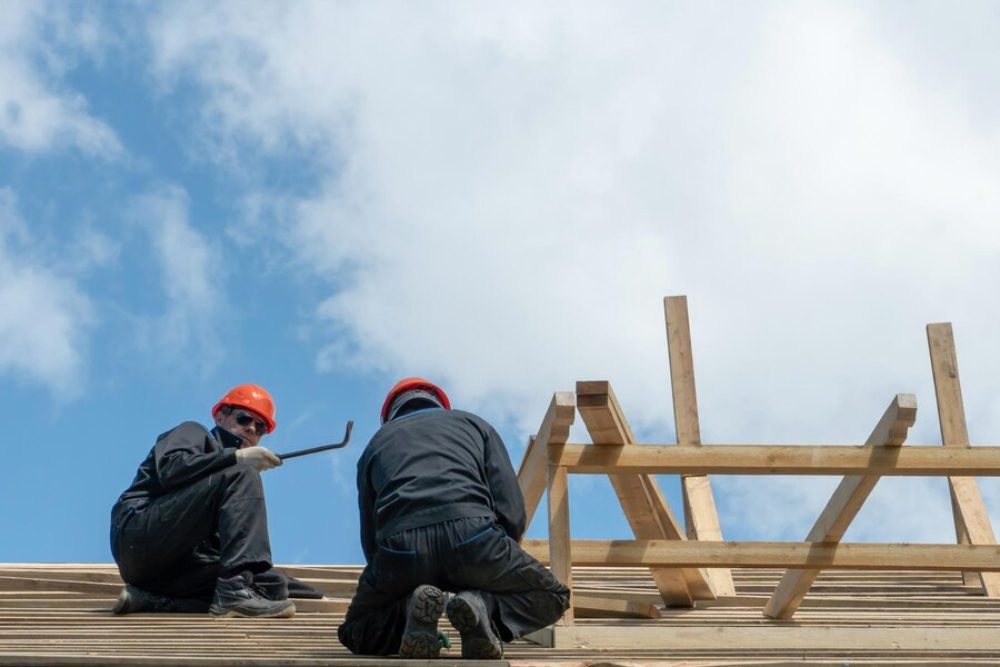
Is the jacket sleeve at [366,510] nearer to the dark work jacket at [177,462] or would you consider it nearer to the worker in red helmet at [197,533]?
the worker in red helmet at [197,533]

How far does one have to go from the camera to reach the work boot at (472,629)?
488 cm

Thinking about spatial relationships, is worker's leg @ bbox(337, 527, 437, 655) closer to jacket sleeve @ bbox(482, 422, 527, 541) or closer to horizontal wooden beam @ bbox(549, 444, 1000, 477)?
jacket sleeve @ bbox(482, 422, 527, 541)

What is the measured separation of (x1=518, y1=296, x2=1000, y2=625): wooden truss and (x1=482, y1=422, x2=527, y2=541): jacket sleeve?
0.41 meters

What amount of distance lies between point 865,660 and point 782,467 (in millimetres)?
1508

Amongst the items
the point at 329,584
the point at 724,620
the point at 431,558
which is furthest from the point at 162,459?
the point at 724,620

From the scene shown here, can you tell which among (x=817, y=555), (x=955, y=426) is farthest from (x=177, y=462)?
(x=955, y=426)

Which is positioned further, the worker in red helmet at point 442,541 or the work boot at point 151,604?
the work boot at point 151,604

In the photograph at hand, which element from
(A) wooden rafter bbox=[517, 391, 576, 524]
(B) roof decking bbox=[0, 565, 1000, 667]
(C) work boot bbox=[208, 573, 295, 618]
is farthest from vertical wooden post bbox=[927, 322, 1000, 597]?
(C) work boot bbox=[208, 573, 295, 618]

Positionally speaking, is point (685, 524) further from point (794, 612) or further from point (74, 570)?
point (74, 570)

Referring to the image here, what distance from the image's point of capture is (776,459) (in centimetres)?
629

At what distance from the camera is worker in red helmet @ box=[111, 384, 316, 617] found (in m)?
6.85

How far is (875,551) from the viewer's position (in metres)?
6.88

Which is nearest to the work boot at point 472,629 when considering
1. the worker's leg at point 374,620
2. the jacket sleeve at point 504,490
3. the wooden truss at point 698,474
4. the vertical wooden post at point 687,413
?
the worker's leg at point 374,620

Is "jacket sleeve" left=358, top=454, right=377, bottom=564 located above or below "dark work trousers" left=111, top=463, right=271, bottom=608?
below
